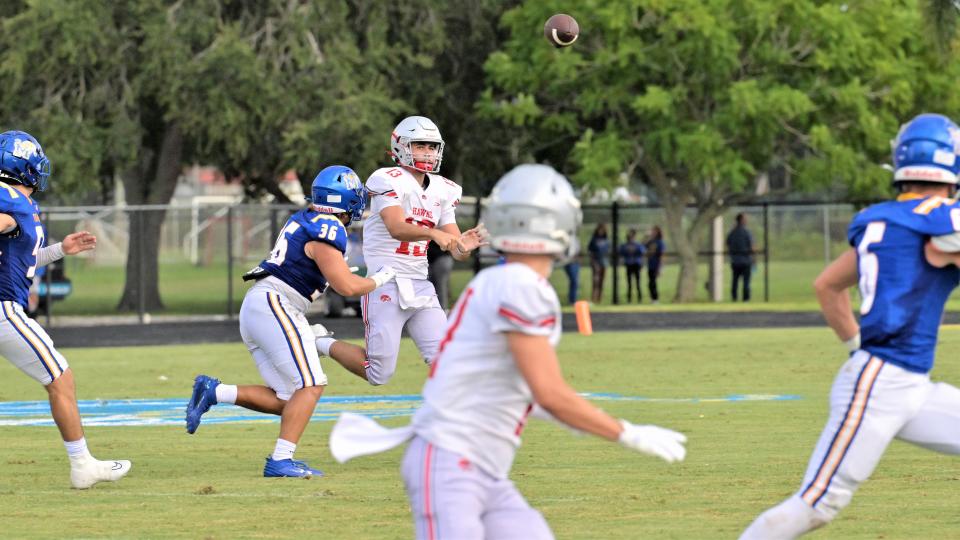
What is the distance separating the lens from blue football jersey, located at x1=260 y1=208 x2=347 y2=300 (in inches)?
421

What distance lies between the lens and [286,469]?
10.7 metres

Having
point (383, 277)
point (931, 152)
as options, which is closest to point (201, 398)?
point (383, 277)

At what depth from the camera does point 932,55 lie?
115 ft

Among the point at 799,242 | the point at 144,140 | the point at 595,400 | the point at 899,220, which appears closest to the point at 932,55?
the point at 799,242

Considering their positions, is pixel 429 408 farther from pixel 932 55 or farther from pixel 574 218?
pixel 932 55

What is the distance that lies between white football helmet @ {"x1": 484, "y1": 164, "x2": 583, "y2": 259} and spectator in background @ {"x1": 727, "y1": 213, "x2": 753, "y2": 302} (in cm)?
3206

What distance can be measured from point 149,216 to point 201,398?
83.5 feet

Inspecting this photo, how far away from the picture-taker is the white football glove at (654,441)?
18.5 feet

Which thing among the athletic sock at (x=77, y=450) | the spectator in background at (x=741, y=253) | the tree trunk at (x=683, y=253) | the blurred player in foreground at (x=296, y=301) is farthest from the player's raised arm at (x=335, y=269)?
the tree trunk at (x=683, y=253)

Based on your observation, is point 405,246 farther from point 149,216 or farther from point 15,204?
point 149,216

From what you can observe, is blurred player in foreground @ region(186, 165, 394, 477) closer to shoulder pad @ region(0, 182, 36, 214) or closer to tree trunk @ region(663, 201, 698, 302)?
shoulder pad @ region(0, 182, 36, 214)

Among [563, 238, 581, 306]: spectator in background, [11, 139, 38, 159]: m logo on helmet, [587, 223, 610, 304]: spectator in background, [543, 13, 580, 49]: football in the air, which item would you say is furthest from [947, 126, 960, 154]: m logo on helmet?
[587, 223, 610, 304]: spectator in background

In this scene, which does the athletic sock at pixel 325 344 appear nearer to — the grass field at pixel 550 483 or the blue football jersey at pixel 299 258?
the grass field at pixel 550 483

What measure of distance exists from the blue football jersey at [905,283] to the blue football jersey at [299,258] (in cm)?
440
